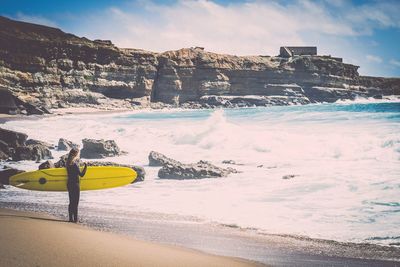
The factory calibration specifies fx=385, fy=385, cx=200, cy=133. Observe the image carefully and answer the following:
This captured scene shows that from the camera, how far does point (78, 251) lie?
332 centimetres

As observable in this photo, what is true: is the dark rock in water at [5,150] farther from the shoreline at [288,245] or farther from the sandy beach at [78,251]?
the sandy beach at [78,251]

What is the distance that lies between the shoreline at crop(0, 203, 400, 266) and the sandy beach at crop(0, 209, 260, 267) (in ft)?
1.68

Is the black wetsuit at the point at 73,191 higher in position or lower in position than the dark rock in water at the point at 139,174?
higher

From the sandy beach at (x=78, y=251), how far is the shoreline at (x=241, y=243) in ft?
1.68

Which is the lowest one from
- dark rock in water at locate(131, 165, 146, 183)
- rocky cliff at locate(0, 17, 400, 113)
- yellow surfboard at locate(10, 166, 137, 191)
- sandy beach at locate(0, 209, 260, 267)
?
dark rock in water at locate(131, 165, 146, 183)

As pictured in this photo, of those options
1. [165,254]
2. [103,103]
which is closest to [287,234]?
[165,254]

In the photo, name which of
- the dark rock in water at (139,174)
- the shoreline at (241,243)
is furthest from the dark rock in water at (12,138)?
the shoreline at (241,243)

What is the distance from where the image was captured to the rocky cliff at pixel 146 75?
193 feet

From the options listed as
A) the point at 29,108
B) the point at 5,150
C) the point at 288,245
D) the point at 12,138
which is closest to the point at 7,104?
the point at 29,108

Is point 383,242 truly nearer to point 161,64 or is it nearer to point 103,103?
point 103,103

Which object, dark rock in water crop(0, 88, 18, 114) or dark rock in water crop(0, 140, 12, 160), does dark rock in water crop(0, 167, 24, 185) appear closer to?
dark rock in water crop(0, 140, 12, 160)

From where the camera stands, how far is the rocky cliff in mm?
58688

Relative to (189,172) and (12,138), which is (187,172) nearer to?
(189,172)

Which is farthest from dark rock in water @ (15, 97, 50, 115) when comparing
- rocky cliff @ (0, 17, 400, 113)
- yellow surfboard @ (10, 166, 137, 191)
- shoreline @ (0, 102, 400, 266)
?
shoreline @ (0, 102, 400, 266)
